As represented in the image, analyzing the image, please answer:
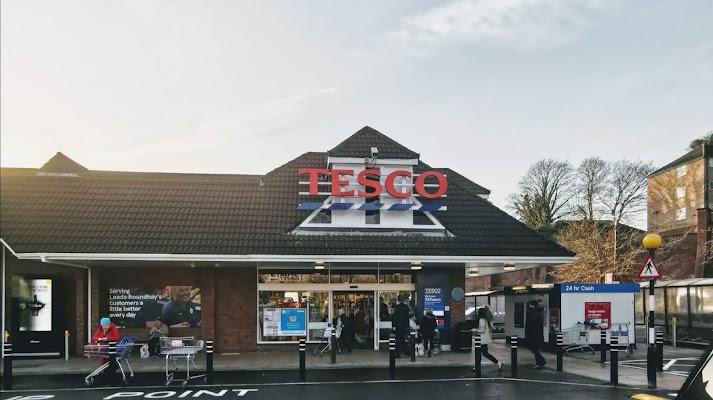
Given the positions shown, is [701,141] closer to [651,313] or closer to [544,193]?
[544,193]

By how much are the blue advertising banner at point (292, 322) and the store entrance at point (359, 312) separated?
1.10 metres

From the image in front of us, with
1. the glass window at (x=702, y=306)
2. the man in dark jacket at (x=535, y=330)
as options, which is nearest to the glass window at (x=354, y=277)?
the man in dark jacket at (x=535, y=330)

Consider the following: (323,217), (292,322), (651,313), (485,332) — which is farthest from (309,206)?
(651,313)

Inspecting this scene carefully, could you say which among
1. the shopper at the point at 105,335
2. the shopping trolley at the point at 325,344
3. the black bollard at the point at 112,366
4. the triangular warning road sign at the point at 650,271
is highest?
the triangular warning road sign at the point at 650,271

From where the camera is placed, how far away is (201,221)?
1883 cm

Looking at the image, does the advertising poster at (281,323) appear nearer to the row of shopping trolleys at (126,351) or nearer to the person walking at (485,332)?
the row of shopping trolleys at (126,351)

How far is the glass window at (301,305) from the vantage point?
1909cm

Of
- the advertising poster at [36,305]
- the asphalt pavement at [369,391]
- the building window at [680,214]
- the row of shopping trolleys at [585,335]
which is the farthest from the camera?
the building window at [680,214]

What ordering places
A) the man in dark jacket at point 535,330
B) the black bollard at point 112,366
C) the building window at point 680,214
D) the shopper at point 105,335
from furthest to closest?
the building window at point 680,214 < the man in dark jacket at point 535,330 < the shopper at point 105,335 < the black bollard at point 112,366

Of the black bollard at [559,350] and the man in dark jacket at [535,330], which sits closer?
the black bollard at [559,350]

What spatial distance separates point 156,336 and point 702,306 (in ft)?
70.1

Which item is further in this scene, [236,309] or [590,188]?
[590,188]

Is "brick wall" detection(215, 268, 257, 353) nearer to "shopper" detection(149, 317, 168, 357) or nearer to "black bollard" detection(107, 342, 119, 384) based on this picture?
"shopper" detection(149, 317, 168, 357)

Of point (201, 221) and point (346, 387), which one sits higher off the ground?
point (201, 221)
